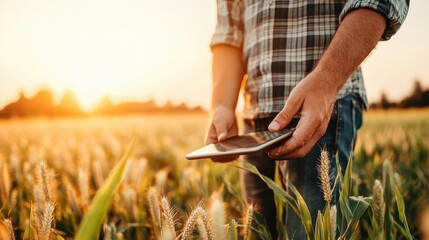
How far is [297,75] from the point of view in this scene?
1385mm

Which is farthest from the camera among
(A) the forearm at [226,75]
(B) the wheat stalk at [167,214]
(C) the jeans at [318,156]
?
(A) the forearm at [226,75]

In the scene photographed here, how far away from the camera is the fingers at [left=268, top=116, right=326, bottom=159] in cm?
105

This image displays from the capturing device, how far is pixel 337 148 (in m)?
1.29

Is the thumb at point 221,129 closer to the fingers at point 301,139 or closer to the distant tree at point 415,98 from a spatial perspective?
the fingers at point 301,139

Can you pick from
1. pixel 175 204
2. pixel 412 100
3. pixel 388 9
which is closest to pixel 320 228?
pixel 388 9

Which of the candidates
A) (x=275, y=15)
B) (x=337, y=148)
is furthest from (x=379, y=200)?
(x=275, y=15)

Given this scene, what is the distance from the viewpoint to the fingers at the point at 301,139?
3.45 ft

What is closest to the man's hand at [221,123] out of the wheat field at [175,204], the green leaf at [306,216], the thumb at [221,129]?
the thumb at [221,129]

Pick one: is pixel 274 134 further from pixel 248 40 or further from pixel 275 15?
pixel 248 40

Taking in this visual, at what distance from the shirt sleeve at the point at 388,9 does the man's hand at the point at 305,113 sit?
0.24 meters

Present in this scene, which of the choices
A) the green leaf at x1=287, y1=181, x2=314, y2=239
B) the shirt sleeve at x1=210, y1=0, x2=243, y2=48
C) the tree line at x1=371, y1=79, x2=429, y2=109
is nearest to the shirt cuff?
the shirt sleeve at x1=210, y1=0, x2=243, y2=48

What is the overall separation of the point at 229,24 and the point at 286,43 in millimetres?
429

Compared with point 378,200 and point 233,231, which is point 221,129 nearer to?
point 233,231

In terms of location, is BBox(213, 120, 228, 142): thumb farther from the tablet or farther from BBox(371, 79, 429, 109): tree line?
BBox(371, 79, 429, 109): tree line
